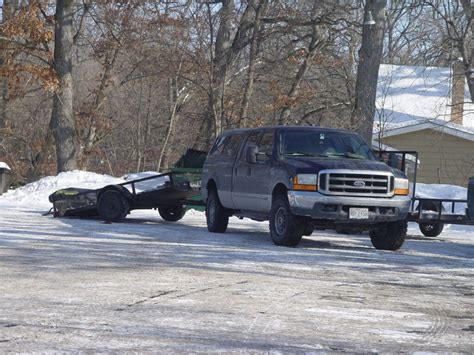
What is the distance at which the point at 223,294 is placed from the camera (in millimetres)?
10008

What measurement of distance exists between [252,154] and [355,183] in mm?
2082

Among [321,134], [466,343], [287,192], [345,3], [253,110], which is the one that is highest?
[345,3]

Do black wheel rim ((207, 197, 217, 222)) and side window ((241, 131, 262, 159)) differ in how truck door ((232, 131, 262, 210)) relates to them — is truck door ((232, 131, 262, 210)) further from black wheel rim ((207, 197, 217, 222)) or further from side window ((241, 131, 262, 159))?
black wheel rim ((207, 197, 217, 222))

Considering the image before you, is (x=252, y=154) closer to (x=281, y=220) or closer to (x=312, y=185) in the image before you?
(x=281, y=220)

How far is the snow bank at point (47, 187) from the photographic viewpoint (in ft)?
85.5

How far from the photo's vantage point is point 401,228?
1584 cm

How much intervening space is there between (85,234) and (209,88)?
17051mm

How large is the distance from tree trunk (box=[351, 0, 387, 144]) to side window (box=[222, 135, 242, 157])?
1021 cm

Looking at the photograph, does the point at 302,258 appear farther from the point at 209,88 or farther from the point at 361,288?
the point at 209,88

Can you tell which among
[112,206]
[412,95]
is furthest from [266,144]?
[412,95]

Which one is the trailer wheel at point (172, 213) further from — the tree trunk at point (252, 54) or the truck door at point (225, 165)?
the tree trunk at point (252, 54)

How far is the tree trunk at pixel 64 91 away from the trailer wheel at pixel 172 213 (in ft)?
40.8

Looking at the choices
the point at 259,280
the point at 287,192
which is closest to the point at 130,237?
the point at 287,192

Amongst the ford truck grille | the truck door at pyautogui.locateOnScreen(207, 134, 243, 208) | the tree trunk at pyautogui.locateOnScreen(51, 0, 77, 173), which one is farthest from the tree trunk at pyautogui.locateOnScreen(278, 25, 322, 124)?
the ford truck grille
